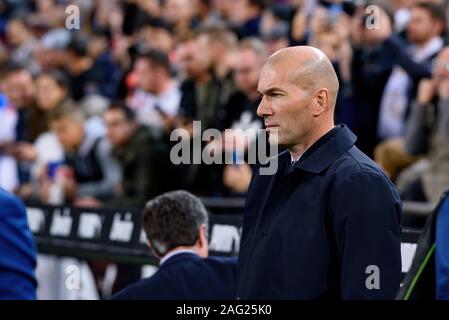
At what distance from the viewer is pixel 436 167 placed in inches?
274

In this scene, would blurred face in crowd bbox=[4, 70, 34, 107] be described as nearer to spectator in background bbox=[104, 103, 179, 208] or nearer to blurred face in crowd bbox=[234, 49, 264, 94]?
spectator in background bbox=[104, 103, 179, 208]

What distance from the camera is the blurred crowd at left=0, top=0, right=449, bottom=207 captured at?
743cm

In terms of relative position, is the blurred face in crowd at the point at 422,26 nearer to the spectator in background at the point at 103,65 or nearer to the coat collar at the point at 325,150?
the spectator in background at the point at 103,65

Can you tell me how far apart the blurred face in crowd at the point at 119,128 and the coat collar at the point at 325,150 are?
5.10 m

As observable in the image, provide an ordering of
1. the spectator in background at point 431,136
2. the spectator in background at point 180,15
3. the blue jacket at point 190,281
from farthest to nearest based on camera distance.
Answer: the spectator in background at point 180,15, the spectator in background at point 431,136, the blue jacket at point 190,281

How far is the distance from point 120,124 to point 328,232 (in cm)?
548

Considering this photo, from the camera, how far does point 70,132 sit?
9453 mm

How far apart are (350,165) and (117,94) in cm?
761

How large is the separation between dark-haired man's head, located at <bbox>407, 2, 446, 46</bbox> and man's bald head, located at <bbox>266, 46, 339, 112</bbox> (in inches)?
173

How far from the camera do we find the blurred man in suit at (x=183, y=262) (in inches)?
180

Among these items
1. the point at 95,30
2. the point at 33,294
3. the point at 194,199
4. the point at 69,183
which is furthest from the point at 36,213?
the point at 95,30

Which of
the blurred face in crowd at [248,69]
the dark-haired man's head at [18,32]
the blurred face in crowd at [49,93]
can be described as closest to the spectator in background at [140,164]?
the blurred face in crowd at [248,69]

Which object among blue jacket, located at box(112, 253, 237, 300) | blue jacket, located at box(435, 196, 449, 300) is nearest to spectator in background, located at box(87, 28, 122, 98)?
blue jacket, located at box(112, 253, 237, 300)

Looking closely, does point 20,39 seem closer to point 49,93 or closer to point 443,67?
point 49,93
